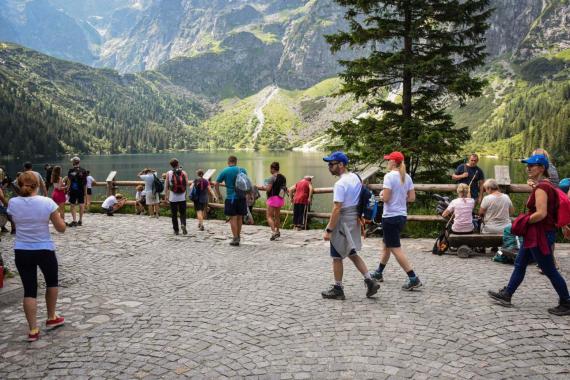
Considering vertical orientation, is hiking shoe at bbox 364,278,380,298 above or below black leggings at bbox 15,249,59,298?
below

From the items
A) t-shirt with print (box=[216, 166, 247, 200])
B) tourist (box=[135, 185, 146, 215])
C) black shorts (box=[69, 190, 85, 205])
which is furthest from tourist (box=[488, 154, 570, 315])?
tourist (box=[135, 185, 146, 215])

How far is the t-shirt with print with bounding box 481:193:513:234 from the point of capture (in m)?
10.0

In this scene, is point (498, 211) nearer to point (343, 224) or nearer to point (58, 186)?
point (343, 224)

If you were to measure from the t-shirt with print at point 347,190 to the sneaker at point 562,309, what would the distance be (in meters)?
3.19

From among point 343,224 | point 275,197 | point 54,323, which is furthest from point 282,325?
point 275,197

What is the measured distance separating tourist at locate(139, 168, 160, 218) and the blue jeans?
13.7 metres

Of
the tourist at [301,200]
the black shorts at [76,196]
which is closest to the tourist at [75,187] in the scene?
the black shorts at [76,196]

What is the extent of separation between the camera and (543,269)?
246 inches

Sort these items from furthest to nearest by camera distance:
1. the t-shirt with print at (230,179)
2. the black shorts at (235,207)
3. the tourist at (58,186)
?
the tourist at (58,186) → the t-shirt with print at (230,179) → the black shorts at (235,207)

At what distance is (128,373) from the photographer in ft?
15.8

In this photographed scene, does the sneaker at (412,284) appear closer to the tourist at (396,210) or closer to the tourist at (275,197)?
the tourist at (396,210)

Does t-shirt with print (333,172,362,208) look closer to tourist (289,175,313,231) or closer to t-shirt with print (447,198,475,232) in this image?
t-shirt with print (447,198,475,232)

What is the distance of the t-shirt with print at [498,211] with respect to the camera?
10039mm

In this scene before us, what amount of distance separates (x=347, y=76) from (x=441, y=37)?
3.47 metres
